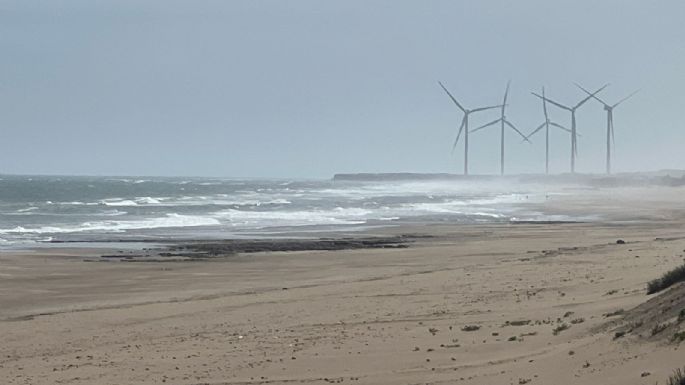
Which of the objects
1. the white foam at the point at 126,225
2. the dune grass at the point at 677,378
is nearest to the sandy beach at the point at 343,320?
the dune grass at the point at 677,378

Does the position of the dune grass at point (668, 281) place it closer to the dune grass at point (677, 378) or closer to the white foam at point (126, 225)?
the dune grass at point (677, 378)

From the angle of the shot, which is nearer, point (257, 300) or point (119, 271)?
point (257, 300)

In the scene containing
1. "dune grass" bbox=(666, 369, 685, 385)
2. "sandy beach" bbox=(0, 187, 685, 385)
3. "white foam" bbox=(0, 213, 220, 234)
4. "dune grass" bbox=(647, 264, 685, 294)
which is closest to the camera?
"dune grass" bbox=(666, 369, 685, 385)

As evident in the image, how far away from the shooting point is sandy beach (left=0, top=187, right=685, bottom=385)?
418 inches

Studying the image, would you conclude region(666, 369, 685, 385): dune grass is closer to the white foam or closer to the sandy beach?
the sandy beach

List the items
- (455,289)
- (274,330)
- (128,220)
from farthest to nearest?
(128,220), (455,289), (274,330)

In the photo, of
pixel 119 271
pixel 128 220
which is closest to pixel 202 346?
pixel 119 271

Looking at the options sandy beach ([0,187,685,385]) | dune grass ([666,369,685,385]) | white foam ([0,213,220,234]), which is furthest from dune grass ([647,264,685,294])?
white foam ([0,213,220,234])

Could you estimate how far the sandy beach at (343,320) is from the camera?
10.6 meters

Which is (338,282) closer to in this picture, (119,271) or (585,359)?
(119,271)

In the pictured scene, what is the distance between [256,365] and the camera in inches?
465

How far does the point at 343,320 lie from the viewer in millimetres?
15211

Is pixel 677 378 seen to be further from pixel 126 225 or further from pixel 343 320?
pixel 126 225

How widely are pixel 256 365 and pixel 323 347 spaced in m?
1.23
